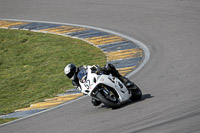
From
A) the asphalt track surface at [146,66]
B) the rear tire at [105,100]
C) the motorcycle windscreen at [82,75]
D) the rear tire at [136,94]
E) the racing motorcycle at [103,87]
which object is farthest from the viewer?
the rear tire at [136,94]

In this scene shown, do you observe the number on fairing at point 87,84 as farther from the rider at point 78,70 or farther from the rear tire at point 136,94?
the rear tire at point 136,94

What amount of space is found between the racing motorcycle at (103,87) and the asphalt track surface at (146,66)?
10.1 inches

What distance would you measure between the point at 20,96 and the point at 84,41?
15.9ft

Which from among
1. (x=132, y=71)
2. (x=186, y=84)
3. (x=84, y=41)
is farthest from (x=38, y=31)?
(x=186, y=84)

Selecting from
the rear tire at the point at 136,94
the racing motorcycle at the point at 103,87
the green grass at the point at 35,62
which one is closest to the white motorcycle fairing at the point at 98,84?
the racing motorcycle at the point at 103,87

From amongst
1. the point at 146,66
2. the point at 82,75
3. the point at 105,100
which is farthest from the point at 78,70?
the point at 146,66

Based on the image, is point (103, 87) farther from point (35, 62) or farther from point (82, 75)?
point (35, 62)

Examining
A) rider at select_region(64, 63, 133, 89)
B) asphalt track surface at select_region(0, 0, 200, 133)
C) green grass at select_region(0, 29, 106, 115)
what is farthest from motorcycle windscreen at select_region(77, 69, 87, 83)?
green grass at select_region(0, 29, 106, 115)

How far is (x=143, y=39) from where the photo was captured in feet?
52.4

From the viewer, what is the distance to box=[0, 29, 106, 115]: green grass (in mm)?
13711

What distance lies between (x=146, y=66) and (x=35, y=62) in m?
5.56

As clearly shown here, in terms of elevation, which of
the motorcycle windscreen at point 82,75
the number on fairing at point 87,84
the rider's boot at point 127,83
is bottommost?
the rider's boot at point 127,83

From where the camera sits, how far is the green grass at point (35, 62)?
540 inches

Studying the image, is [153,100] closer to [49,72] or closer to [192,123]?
[192,123]
